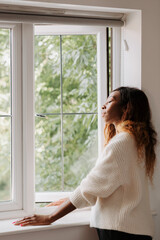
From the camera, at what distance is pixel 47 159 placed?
2.41m

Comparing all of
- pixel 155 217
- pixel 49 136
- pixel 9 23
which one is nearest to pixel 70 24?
pixel 9 23

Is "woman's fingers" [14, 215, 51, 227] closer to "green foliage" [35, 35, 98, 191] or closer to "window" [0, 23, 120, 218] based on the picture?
"window" [0, 23, 120, 218]

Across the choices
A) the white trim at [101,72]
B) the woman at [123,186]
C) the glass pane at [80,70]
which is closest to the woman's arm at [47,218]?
the woman at [123,186]

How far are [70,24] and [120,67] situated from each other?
47 centimetres

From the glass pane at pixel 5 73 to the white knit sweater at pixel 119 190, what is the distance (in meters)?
0.70

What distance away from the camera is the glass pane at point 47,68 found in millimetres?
2238

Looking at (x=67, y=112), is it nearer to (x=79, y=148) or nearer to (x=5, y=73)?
(x=79, y=148)

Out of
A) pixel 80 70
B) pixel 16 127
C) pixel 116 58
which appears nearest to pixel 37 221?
pixel 16 127

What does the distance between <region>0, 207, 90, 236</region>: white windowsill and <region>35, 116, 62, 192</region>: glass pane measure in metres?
0.22

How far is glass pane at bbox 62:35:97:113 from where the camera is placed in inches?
89.2

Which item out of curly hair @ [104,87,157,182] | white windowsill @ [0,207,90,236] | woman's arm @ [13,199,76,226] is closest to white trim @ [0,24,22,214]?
white windowsill @ [0,207,90,236]

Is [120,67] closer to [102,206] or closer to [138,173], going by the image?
[138,173]

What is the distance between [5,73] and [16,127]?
1.11 ft

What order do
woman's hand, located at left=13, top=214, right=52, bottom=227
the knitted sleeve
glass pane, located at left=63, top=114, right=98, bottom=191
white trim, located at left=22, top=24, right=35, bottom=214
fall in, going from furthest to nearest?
1. glass pane, located at left=63, top=114, right=98, bottom=191
2. white trim, located at left=22, top=24, right=35, bottom=214
3. woman's hand, located at left=13, top=214, right=52, bottom=227
4. the knitted sleeve
